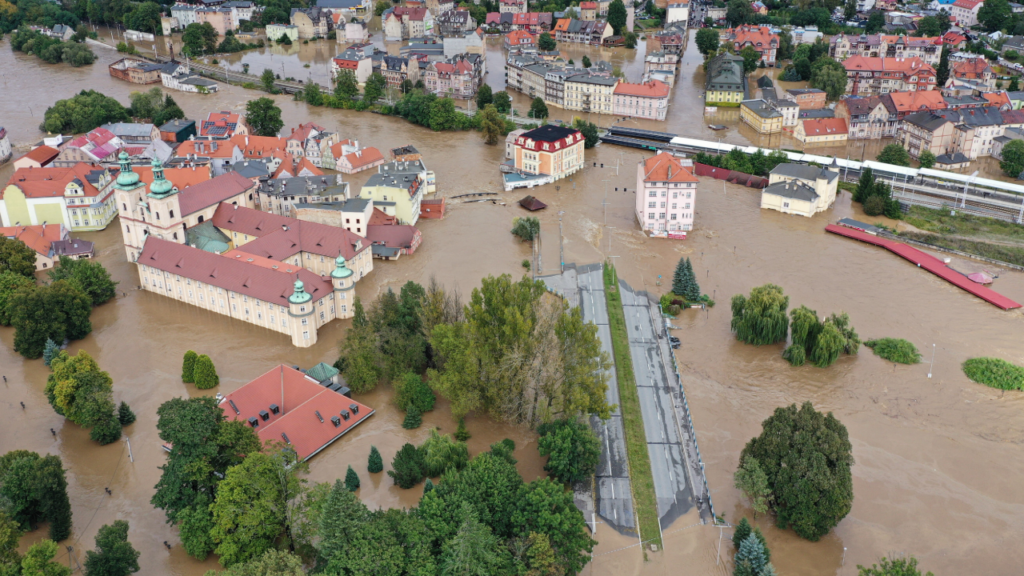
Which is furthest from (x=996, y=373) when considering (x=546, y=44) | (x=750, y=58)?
(x=546, y=44)

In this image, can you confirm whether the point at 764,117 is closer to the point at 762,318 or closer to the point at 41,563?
the point at 762,318

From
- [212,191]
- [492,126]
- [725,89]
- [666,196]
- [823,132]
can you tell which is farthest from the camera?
[725,89]

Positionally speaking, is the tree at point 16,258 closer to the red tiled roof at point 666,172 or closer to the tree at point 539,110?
the red tiled roof at point 666,172

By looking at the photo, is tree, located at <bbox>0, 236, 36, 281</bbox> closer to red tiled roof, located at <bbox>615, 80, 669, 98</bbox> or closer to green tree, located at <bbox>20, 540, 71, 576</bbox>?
green tree, located at <bbox>20, 540, 71, 576</bbox>

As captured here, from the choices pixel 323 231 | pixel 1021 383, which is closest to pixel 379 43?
pixel 323 231

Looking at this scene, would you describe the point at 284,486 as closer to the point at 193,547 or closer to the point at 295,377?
the point at 193,547
